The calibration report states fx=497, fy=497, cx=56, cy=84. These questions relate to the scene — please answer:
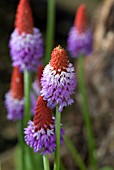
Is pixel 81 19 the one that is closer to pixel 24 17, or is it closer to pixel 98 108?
pixel 24 17

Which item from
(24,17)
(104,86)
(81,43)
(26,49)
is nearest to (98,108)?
(104,86)

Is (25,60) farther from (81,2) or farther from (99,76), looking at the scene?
(81,2)

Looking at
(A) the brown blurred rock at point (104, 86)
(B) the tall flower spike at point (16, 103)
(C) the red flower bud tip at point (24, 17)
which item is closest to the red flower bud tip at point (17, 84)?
(B) the tall flower spike at point (16, 103)

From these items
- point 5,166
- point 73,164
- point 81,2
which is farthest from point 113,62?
point 81,2

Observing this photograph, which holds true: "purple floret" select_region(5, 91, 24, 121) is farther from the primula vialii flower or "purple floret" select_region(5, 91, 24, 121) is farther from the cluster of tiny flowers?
the primula vialii flower

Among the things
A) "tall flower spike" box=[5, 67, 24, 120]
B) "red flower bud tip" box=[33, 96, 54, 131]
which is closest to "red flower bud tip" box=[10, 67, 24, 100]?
"tall flower spike" box=[5, 67, 24, 120]

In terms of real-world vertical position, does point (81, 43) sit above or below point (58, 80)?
above
